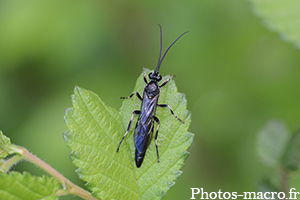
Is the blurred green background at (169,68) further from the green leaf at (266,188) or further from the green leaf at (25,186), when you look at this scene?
the green leaf at (25,186)

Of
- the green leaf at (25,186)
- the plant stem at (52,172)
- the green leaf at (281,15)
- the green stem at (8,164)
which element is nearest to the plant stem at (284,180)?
the green leaf at (281,15)

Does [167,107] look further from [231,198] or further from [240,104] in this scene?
[240,104]

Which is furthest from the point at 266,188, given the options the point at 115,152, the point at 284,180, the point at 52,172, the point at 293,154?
the point at 52,172

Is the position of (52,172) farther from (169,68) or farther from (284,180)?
(169,68)

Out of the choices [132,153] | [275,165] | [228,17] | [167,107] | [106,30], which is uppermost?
[228,17]

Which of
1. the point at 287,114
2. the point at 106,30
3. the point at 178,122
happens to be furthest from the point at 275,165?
the point at 106,30

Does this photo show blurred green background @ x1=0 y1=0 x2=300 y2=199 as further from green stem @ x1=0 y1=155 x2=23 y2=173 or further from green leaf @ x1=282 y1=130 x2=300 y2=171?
green stem @ x1=0 y1=155 x2=23 y2=173
